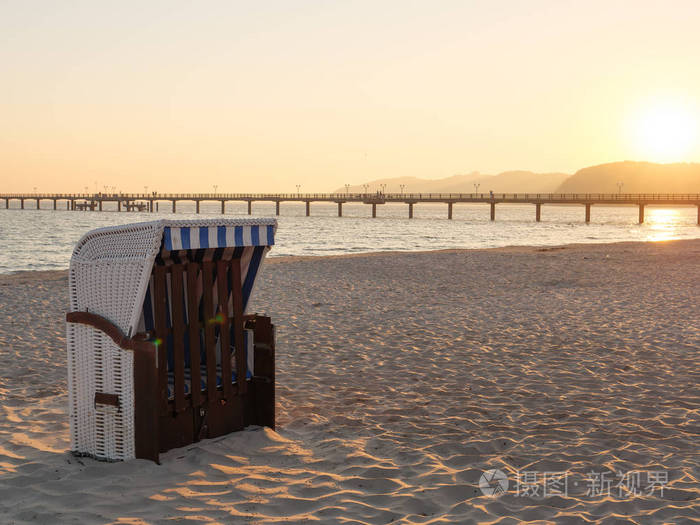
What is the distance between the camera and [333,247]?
41.8 meters

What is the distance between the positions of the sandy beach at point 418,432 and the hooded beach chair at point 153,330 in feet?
0.67

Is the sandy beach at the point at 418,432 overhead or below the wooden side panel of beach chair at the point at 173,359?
below

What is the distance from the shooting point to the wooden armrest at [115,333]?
12.7 feet

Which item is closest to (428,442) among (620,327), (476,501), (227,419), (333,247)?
(476,501)

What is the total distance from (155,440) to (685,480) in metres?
3.38

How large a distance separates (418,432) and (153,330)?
2.16 metres

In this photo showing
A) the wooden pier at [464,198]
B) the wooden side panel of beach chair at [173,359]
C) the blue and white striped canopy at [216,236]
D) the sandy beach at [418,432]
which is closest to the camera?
the sandy beach at [418,432]

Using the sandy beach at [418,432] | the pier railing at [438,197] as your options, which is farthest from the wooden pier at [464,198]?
the sandy beach at [418,432]

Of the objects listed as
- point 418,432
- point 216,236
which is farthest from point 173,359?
point 418,432

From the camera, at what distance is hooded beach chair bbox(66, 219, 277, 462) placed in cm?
386

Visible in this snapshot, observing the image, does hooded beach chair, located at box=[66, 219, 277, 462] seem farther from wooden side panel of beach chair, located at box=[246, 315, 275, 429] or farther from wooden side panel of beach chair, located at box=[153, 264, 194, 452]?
wooden side panel of beach chair, located at box=[246, 315, 275, 429]

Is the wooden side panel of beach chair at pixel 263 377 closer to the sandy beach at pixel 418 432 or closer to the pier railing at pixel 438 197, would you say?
the sandy beach at pixel 418 432

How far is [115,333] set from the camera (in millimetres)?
3898

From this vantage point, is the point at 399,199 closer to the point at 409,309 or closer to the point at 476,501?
the point at 409,309
